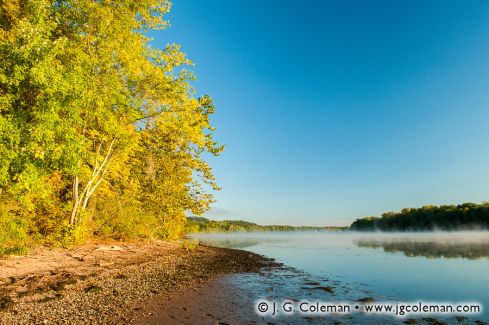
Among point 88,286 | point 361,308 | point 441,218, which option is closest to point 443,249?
point 361,308

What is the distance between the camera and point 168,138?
30109mm

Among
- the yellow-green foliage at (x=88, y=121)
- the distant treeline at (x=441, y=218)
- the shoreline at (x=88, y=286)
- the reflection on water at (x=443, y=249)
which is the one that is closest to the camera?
the shoreline at (x=88, y=286)

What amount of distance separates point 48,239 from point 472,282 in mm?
27602

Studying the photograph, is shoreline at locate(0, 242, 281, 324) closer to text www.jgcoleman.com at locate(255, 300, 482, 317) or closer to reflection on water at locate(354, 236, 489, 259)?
text www.jgcoleman.com at locate(255, 300, 482, 317)

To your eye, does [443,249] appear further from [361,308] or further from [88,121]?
[88,121]

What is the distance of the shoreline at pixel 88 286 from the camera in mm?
8875

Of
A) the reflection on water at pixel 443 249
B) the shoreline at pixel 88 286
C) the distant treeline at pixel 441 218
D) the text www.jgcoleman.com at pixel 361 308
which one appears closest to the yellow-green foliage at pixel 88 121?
the shoreline at pixel 88 286

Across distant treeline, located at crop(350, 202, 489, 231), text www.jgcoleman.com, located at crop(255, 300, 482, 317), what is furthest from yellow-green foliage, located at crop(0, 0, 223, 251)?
distant treeline, located at crop(350, 202, 489, 231)

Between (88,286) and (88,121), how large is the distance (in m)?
13.0

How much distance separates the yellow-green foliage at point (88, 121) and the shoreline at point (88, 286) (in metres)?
3.00

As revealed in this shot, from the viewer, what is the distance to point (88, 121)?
835 inches

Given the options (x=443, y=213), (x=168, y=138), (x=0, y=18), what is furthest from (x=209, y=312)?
(x=443, y=213)

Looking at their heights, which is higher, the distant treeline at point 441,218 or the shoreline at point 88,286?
the distant treeline at point 441,218

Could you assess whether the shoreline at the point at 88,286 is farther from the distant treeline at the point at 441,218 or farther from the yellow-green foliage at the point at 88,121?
the distant treeline at the point at 441,218
